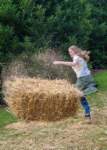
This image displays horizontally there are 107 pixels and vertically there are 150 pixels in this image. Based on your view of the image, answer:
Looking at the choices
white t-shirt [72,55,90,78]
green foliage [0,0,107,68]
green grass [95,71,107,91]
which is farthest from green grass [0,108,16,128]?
green grass [95,71,107,91]

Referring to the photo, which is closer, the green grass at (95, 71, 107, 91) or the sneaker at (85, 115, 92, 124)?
the sneaker at (85, 115, 92, 124)

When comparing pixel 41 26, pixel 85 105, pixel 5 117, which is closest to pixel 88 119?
pixel 85 105

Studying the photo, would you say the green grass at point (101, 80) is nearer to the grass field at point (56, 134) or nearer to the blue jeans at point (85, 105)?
the grass field at point (56, 134)

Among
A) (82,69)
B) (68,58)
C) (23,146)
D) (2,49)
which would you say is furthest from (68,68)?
(23,146)

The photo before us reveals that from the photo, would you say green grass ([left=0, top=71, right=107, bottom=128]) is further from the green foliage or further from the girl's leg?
the girl's leg

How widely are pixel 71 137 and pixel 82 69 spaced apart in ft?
6.18

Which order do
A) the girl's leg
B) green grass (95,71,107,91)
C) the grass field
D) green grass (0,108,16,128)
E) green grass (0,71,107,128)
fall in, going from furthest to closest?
green grass (95,71,107,91)
green grass (0,71,107,128)
green grass (0,108,16,128)
the girl's leg
the grass field

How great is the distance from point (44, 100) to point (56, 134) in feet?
1.93

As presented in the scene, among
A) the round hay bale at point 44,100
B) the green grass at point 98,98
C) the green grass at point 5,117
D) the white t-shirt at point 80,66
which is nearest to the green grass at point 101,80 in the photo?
the green grass at point 98,98

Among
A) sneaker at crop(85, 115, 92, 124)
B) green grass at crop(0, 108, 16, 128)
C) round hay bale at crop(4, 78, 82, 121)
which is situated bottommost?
green grass at crop(0, 108, 16, 128)


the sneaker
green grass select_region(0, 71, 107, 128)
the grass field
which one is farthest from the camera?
green grass select_region(0, 71, 107, 128)

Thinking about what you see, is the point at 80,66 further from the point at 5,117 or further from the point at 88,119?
the point at 5,117

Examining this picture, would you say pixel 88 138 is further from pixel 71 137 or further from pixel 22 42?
pixel 22 42

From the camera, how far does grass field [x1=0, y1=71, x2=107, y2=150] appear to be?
8625 mm
